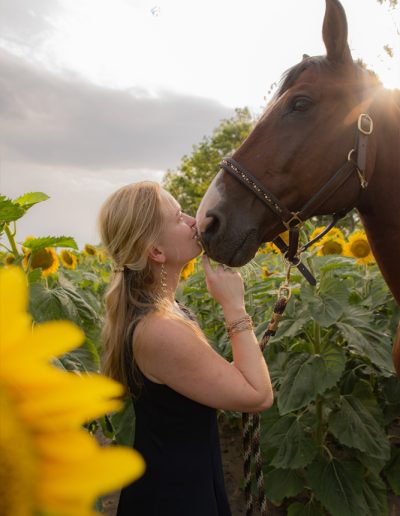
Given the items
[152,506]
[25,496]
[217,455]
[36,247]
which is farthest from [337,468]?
[25,496]

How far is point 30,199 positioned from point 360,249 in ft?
8.53

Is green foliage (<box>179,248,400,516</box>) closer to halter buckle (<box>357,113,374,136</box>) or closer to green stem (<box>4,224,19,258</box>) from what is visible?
halter buckle (<box>357,113,374,136</box>)

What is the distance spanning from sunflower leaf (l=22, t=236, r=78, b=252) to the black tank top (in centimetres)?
72

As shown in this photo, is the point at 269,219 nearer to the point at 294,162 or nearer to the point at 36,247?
the point at 294,162

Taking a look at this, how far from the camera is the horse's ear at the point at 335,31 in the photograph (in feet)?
7.91

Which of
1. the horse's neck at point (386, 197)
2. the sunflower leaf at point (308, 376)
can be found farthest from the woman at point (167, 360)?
the horse's neck at point (386, 197)

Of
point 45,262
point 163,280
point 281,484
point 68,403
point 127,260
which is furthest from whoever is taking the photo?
point 45,262

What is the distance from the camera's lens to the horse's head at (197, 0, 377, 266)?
7.83 ft

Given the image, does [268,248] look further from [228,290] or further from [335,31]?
[228,290]

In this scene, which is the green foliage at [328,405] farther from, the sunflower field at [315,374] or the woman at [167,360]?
the woman at [167,360]

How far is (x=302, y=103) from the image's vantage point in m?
2.42

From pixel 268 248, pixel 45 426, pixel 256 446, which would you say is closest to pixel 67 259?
pixel 268 248

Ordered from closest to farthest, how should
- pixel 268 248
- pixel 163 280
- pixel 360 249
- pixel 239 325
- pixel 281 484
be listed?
pixel 239 325 → pixel 163 280 → pixel 281 484 → pixel 360 249 → pixel 268 248

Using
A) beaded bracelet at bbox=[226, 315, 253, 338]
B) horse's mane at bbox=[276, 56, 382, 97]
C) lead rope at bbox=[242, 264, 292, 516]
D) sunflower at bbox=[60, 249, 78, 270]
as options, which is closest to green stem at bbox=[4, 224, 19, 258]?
beaded bracelet at bbox=[226, 315, 253, 338]
